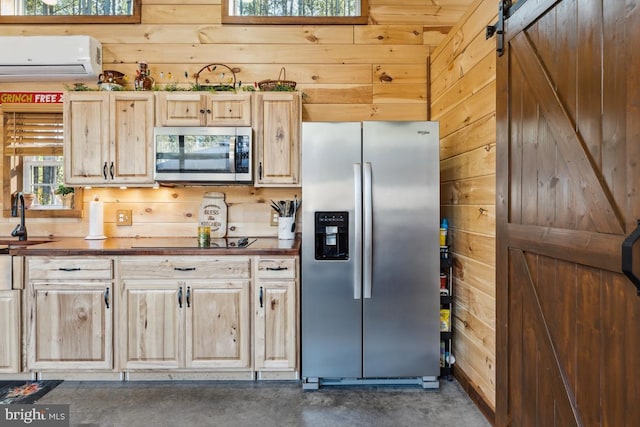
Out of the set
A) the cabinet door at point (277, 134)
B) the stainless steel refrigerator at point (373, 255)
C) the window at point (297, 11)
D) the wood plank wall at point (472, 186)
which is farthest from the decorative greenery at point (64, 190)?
the wood plank wall at point (472, 186)

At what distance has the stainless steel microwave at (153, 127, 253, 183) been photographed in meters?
2.76

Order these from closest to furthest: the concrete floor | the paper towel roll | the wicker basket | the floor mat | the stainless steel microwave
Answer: the concrete floor → the floor mat → the stainless steel microwave → the wicker basket → the paper towel roll

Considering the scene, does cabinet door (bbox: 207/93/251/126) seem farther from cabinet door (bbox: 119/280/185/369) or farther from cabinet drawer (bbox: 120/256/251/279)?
cabinet door (bbox: 119/280/185/369)

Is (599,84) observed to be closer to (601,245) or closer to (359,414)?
(601,245)

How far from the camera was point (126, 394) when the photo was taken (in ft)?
7.90

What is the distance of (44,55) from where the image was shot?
298 centimetres

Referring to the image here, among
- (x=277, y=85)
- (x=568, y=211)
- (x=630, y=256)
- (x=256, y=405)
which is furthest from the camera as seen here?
(x=277, y=85)

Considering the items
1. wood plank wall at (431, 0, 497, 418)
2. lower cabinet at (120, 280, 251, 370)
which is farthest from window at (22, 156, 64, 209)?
wood plank wall at (431, 0, 497, 418)

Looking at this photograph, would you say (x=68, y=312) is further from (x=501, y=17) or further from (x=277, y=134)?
(x=501, y=17)

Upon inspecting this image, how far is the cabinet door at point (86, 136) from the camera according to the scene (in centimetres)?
282

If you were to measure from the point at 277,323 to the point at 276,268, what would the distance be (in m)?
0.36

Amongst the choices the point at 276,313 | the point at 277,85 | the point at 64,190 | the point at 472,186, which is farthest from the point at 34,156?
the point at 472,186

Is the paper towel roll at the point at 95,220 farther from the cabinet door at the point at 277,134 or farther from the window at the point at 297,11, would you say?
the window at the point at 297,11

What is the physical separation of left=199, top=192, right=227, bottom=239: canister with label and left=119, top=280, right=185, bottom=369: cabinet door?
722 millimetres
